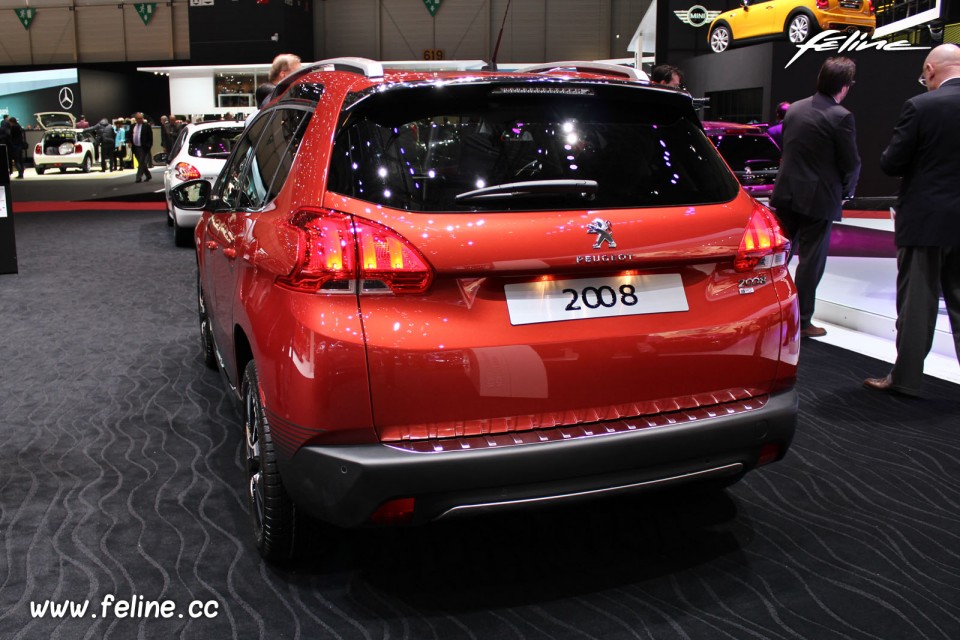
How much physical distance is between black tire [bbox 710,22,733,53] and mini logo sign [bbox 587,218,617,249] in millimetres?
12573

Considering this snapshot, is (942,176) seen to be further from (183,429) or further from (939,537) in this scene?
(183,429)

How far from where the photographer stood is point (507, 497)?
2104mm

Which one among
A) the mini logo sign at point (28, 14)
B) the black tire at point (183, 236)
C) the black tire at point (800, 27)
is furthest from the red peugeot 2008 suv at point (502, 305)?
the mini logo sign at point (28, 14)

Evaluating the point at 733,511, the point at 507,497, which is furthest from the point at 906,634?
the point at 507,497

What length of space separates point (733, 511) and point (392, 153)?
1757 millimetres

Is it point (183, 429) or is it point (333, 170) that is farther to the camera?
point (183, 429)

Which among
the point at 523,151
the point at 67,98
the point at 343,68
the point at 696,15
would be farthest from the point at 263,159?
the point at 67,98

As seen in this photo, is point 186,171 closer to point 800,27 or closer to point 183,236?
point 183,236

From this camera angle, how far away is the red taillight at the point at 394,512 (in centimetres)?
207

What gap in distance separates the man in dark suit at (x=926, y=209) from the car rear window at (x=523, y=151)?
202cm

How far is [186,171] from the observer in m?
9.43

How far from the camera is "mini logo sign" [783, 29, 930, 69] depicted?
482 inches

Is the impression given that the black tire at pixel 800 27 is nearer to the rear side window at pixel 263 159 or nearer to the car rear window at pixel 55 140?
the rear side window at pixel 263 159

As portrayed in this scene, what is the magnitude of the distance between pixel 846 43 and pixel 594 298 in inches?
477
